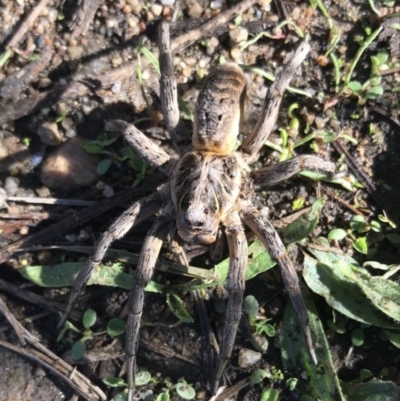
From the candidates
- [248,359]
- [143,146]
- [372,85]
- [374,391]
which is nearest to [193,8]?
[143,146]

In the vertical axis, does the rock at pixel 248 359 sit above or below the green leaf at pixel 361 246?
below

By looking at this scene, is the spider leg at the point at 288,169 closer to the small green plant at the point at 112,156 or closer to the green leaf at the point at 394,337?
the small green plant at the point at 112,156

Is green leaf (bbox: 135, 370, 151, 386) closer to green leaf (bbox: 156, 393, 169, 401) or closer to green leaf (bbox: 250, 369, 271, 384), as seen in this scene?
green leaf (bbox: 156, 393, 169, 401)

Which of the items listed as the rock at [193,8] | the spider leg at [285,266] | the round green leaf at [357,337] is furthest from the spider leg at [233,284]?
the rock at [193,8]

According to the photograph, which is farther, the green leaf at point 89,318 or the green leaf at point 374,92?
the green leaf at point 374,92

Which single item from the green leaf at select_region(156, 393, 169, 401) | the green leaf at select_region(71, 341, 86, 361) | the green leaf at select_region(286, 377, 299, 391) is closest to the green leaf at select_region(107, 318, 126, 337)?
the green leaf at select_region(71, 341, 86, 361)
